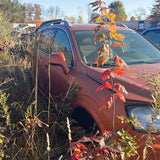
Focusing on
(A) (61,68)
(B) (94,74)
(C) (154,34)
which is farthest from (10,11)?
(B) (94,74)

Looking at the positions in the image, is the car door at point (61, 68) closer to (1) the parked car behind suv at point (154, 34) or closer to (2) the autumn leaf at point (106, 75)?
(2) the autumn leaf at point (106, 75)

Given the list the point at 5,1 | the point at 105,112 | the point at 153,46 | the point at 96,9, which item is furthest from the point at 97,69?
the point at 5,1

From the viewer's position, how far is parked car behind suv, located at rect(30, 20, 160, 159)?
5.92 feet

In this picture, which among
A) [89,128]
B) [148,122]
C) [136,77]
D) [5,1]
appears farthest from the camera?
[5,1]

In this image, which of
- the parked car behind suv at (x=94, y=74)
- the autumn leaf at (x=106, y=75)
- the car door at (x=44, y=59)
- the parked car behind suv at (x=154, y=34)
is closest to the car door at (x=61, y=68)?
the parked car behind suv at (x=94, y=74)

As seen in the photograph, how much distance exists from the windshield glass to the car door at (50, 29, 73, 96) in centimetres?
20

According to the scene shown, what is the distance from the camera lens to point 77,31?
3.16 metres

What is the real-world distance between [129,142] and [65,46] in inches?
79.2

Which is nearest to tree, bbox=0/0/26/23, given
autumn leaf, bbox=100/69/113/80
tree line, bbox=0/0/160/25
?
tree line, bbox=0/0/160/25

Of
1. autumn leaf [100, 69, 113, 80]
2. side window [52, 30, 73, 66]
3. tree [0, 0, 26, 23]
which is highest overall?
tree [0, 0, 26, 23]

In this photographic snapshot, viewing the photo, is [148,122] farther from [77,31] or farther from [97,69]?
[77,31]

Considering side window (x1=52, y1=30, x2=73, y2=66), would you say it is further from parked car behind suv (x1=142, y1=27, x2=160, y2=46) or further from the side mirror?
parked car behind suv (x1=142, y1=27, x2=160, y2=46)

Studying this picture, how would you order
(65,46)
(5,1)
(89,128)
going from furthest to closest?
(5,1) < (65,46) < (89,128)

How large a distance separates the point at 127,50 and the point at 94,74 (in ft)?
3.17
